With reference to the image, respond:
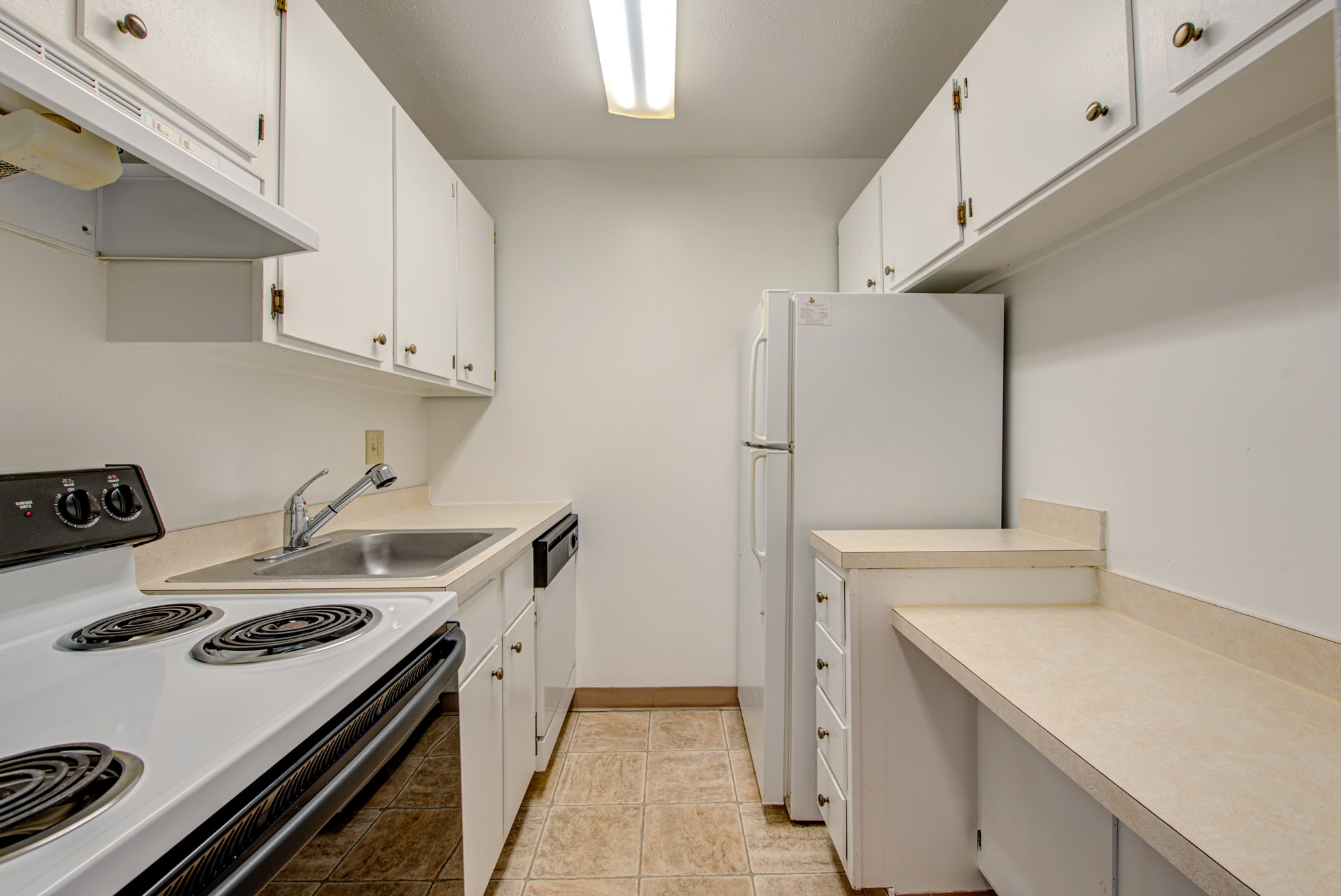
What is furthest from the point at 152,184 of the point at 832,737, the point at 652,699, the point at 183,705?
the point at 652,699

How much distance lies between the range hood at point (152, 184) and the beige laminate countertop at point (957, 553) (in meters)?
1.37

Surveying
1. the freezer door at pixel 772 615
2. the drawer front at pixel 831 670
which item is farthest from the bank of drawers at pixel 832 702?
the freezer door at pixel 772 615

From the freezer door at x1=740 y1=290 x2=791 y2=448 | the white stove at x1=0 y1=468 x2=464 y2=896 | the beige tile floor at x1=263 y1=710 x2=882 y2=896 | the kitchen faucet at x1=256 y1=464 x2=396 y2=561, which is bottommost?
the beige tile floor at x1=263 y1=710 x2=882 y2=896

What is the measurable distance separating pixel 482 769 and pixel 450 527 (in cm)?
79

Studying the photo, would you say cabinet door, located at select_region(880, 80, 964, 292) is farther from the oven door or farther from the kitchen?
the oven door

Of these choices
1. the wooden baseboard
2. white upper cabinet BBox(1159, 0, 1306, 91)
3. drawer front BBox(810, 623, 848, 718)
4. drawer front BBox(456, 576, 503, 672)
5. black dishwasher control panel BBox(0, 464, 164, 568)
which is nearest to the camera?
white upper cabinet BBox(1159, 0, 1306, 91)

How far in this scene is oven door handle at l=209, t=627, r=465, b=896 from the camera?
0.53m

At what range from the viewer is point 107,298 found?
3.56 feet

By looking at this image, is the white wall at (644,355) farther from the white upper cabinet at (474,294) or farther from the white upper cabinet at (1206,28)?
the white upper cabinet at (1206,28)

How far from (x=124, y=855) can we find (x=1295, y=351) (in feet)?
Answer: 5.52

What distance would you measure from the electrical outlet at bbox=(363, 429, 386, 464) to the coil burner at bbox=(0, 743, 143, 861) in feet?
5.14

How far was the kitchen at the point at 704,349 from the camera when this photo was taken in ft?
2.89

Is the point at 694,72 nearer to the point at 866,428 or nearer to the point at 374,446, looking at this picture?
the point at 866,428

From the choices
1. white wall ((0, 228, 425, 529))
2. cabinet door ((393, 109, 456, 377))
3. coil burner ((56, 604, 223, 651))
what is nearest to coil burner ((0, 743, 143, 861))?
coil burner ((56, 604, 223, 651))
